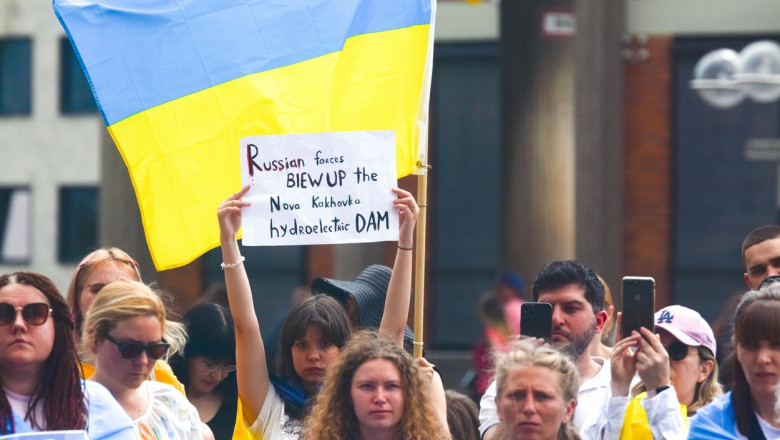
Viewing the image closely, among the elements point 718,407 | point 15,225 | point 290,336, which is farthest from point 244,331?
point 15,225

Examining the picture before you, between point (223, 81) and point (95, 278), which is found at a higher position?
point (223, 81)

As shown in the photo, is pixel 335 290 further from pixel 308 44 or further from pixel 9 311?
pixel 9 311

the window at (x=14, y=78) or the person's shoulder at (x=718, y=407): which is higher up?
the window at (x=14, y=78)

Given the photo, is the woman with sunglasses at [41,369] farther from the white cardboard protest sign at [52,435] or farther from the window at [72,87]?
the window at [72,87]

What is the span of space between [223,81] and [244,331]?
1.19m

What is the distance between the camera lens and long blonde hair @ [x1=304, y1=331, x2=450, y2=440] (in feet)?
16.0

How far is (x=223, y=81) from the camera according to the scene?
6043mm

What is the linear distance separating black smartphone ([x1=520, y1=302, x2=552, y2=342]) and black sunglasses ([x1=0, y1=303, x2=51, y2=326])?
5.69 ft

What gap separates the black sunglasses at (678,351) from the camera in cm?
532

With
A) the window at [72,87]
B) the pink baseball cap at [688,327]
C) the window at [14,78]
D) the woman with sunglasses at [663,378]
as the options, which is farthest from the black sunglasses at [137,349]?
the window at [14,78]

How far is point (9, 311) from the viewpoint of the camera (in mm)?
4355

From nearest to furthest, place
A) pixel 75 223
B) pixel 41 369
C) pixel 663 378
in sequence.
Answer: pixel 41 369 → pixel 663 378 → pixel 75 223

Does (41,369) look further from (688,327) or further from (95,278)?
(688,327)

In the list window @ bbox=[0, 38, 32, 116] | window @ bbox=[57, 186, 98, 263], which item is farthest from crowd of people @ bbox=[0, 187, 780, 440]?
window @ bbox=[0, 38, 32, 116]
